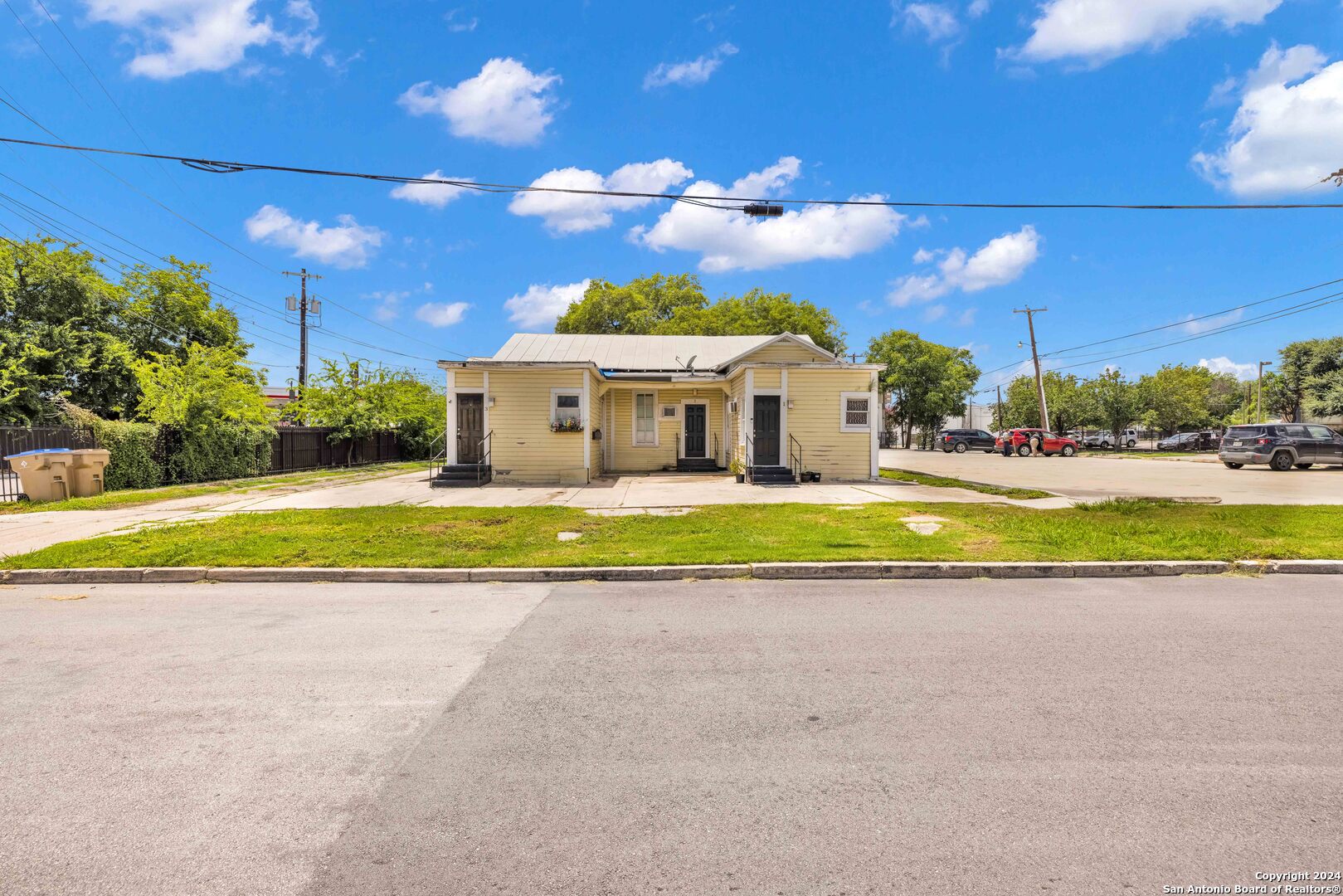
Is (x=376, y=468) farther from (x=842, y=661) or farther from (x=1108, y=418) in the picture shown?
(x=1108, y=418)

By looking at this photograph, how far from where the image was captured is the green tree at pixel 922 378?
54.7 metres

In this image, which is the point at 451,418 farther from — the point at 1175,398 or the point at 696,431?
the point at 1175,398

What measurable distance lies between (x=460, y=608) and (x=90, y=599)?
3.82 meters

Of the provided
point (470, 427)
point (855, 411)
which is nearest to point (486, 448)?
point (470, 427)

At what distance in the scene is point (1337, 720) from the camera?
363 centimetres

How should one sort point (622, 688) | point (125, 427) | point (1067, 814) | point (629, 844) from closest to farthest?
1. point (629, 844)
2. point (1067, 814)
3. point (622, 688)
4. point (125, 427)

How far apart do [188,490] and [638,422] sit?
42.3ft

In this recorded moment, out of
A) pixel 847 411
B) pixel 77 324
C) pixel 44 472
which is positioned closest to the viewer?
pixel 44 472

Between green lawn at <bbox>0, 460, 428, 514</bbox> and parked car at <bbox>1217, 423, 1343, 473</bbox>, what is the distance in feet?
101

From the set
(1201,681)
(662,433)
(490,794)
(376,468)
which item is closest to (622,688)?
(490,794)

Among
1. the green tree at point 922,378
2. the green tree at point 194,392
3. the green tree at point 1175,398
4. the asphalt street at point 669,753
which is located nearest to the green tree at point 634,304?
the green tree at point 922,378

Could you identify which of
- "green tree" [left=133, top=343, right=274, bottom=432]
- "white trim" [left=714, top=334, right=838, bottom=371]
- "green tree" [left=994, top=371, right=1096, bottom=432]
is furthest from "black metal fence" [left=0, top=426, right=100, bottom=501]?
"green tree" [left=994, top=371, right=1096, bottom=432]

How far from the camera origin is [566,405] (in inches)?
765

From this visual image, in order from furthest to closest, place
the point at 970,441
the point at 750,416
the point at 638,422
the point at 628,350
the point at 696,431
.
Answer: the point at 970,441 → the point at 628,350 → the point at 696,431 → the point at 638,422 → the point at 750,416
